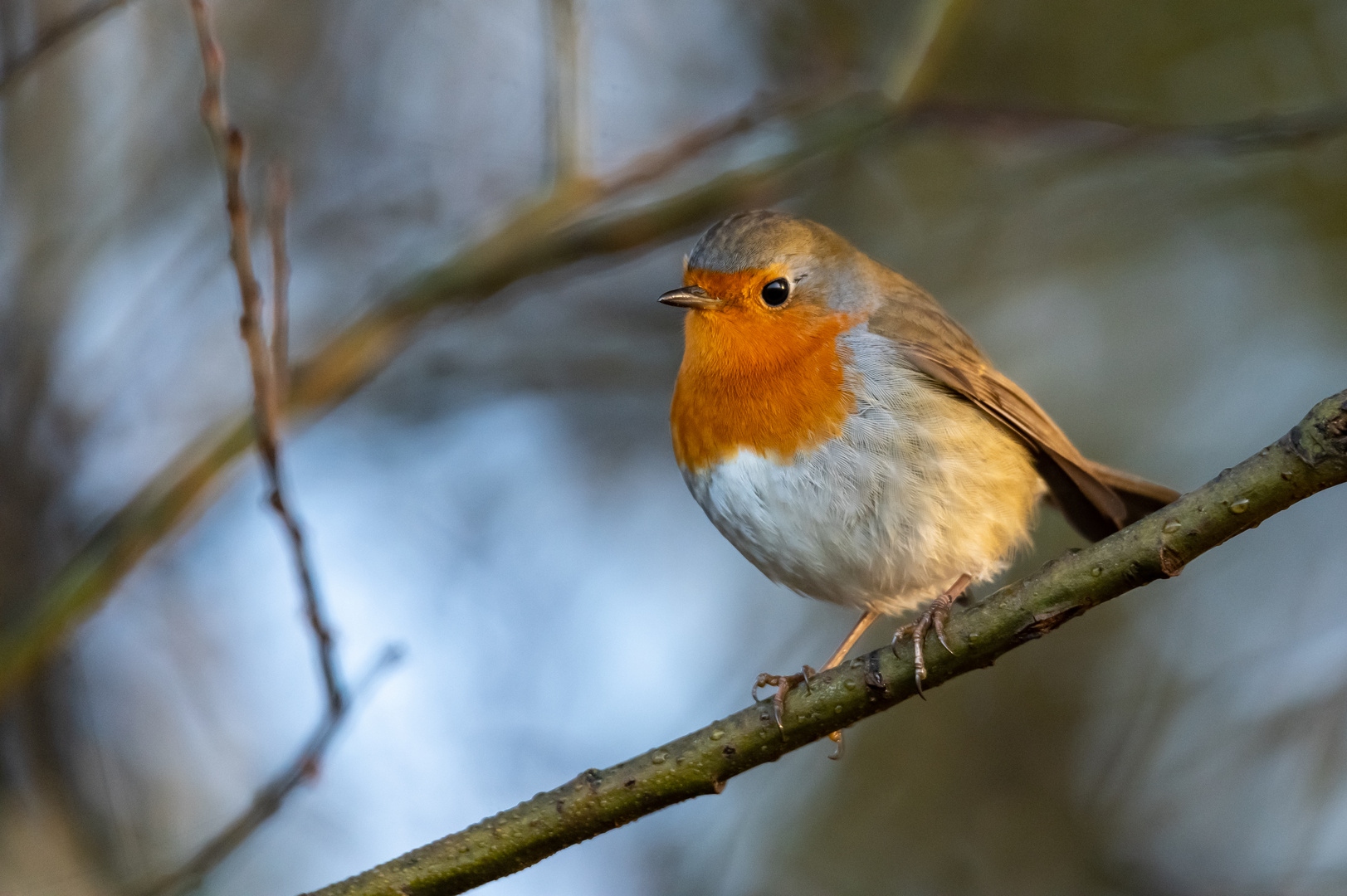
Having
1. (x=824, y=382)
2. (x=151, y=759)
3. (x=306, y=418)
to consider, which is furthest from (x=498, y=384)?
(x=824, y=382)

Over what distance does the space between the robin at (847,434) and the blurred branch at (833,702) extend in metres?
0.48

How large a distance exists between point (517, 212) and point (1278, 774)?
3.59m

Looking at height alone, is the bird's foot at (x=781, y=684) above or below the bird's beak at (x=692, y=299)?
below

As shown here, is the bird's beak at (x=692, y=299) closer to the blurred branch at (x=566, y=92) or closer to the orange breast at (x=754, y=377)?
the orange breast at (x=754, y=377)

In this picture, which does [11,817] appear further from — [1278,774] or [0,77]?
[1278,774]

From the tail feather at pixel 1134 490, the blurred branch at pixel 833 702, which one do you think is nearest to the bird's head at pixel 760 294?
the tail feather at pixel 1134 490

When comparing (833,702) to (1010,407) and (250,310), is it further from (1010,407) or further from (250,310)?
(250,310)

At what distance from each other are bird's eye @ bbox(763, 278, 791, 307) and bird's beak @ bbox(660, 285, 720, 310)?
149mm

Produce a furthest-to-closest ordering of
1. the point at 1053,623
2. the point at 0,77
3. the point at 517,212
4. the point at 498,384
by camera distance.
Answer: the point at 498,384, the point at 517,212, the point at 0,77, the point at 1053,623

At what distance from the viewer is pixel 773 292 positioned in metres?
3.61

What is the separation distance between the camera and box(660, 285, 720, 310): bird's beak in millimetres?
3574

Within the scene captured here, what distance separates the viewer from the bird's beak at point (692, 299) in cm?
357

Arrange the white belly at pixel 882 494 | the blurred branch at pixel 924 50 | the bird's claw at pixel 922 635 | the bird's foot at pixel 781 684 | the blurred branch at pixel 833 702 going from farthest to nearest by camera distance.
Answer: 1. the blurred branch at pixel 924 50
2. the white belly at pixel 882 494
3. the bird's foot at pixel 781 684
4. the bird's claw at pixel 922 635
5. the blurred branch at pixel 833 702

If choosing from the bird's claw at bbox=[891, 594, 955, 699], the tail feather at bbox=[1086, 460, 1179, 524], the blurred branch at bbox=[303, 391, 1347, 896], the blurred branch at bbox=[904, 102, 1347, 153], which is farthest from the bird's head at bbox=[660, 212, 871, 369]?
the blurred branch at bbox=[303, 391, 1347, 896]
